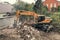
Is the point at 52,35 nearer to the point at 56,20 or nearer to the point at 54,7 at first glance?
the point at 56,20

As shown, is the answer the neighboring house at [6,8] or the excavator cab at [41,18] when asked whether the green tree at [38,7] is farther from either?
the neighboring house at [6,8]

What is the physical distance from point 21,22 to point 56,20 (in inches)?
23.1

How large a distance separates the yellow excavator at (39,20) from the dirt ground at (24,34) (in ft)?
0.31

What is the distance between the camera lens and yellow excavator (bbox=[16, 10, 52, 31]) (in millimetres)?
3023

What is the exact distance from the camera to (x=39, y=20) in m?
3.12

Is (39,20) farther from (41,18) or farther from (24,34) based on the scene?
(24,34)

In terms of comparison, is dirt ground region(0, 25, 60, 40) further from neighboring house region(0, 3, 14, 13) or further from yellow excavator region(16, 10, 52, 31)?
neighboring house region(0, 3, 14, 13)

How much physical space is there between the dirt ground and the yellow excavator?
0.31 ft

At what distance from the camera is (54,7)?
299cm

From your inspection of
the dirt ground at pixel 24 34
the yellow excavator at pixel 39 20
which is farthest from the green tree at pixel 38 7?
the dirt ground at pixel 24 34

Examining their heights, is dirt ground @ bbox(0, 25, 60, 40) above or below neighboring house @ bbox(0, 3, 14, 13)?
below

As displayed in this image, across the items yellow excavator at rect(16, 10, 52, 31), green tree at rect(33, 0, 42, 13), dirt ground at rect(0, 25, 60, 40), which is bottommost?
dirt ground at rect(0, 25, 60, 40)

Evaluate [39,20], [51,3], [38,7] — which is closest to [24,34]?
[39,20]

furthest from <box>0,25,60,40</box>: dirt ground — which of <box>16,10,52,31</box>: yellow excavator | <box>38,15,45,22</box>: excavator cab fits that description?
<box>38,15,45,22</box>: excavator cab
